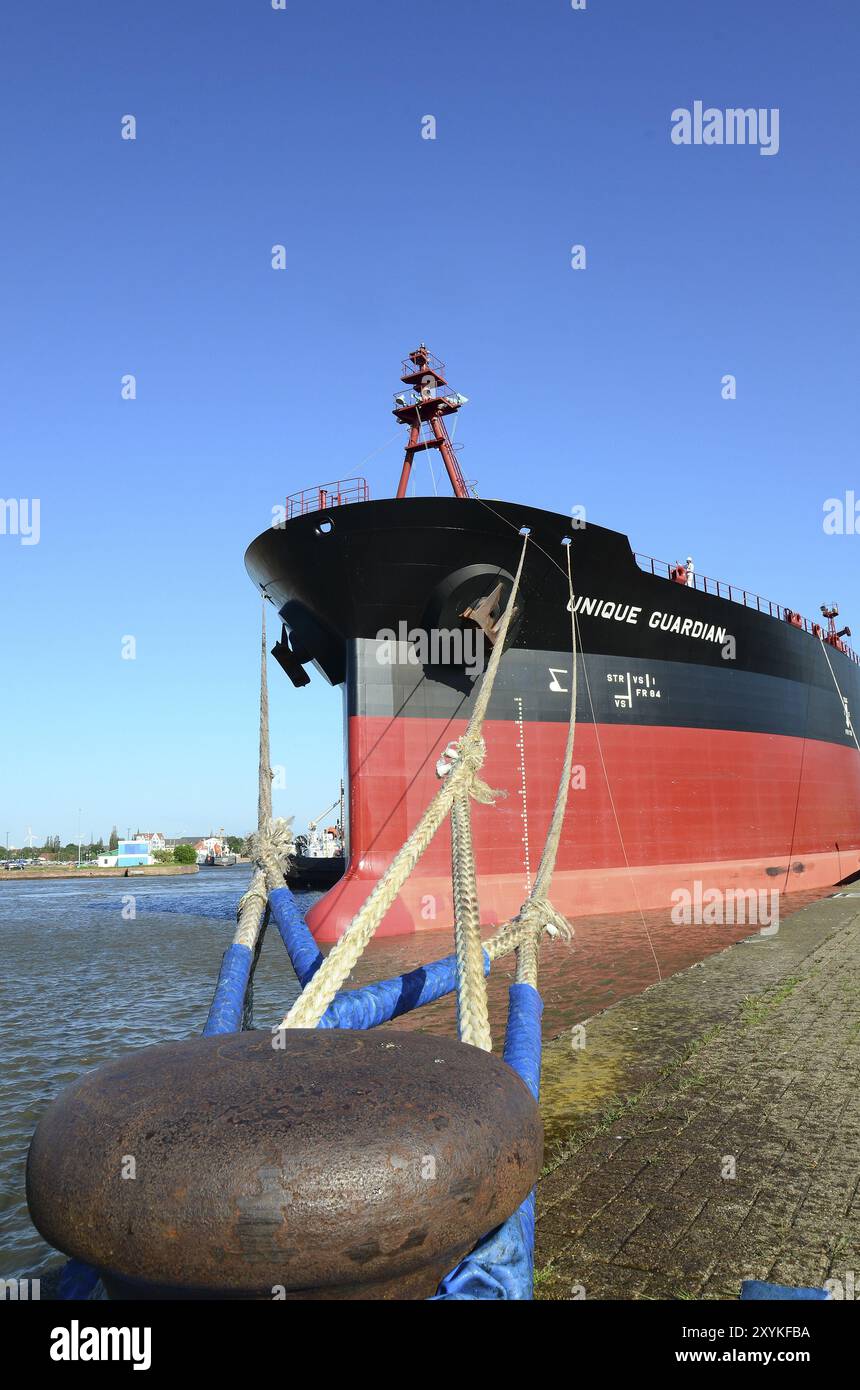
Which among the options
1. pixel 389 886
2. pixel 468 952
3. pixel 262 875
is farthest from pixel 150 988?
pixel 468 952

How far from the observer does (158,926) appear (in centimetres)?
2333

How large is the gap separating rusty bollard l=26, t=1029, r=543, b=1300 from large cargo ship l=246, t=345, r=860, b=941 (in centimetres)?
1272

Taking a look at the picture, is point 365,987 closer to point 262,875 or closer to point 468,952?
point 468,952

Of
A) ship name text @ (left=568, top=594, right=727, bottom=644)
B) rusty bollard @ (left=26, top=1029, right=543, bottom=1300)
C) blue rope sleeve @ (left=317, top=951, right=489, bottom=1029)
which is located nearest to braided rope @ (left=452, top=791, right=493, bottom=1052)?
blue rope sleeve @ (left=317, top=951, right=489, bottom=1029)

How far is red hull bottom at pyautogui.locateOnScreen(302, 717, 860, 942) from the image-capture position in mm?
15656

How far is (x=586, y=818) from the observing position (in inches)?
668

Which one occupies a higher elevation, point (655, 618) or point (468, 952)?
point (655, 618)

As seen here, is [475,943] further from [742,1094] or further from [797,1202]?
[742,1094]

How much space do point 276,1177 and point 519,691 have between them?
50.1 feet

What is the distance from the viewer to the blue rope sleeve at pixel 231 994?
3439mm

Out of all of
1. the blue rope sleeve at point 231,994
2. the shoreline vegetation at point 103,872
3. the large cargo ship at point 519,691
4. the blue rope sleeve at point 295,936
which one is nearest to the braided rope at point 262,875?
the blue rope sleeve at point 295,936

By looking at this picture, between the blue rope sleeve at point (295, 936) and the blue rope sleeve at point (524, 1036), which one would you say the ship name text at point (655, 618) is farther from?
the blue rope sleeve at point (524, 1036)
